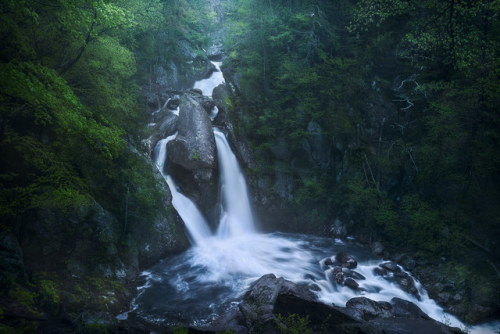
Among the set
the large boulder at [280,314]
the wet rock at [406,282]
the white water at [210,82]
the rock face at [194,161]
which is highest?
the white water at [210,82]

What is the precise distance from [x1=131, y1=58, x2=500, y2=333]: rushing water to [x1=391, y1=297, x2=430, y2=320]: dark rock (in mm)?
569

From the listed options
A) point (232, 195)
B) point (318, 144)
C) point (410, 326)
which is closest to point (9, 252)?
point (232, 195)

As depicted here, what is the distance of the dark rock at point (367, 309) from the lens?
26.2ft

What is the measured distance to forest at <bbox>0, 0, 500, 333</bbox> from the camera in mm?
6453

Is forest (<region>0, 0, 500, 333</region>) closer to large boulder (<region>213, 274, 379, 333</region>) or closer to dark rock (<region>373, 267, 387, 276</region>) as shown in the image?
dark rock (<region>373, 267, 387, 276</region>)

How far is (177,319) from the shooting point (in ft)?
25.6

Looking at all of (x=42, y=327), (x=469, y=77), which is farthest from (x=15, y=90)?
(x=469, y=77)

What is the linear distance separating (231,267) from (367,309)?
5385mm

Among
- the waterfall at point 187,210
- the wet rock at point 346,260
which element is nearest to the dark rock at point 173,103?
the waterfall at point 187,210

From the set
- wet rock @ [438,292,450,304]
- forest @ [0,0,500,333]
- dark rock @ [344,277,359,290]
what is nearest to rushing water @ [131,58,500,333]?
dark rock @ [344,277,359,290]

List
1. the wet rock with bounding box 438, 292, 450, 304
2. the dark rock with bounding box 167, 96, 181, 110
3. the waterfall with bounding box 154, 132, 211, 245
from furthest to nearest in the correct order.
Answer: the dark rock with bounding box 167, 96, 181, 110 → the waterfall with bounding box 154, 132, 211, 245 → the wet rock with bounding box 438, 292, 450, 304

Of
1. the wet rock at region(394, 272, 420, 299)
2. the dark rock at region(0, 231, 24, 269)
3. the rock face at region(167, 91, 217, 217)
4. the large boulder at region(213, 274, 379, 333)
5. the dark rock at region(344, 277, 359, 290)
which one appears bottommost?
the wet rock at region(394, 272, 420, 299)

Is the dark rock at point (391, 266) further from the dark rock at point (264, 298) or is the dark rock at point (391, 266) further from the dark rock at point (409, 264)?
the dark rock at point (264, 298)

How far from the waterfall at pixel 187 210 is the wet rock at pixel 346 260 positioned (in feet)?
21.4
